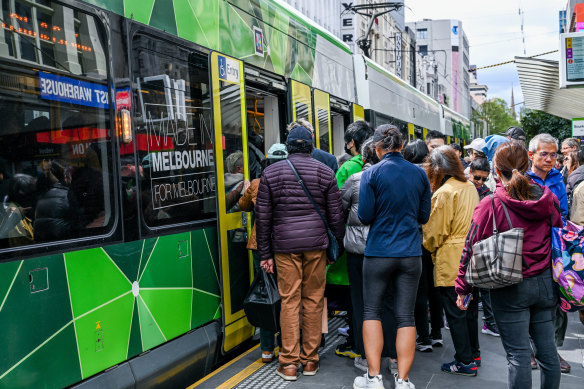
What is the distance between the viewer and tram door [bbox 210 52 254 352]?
15.7 ft

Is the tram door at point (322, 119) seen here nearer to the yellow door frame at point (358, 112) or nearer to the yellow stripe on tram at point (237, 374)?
the yellow door frame at point (358, 112)

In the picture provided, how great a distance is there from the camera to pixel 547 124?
99.3 ft

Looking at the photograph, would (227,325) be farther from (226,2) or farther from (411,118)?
(411,118)

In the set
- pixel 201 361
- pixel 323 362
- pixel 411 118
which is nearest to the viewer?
pixel 201 361

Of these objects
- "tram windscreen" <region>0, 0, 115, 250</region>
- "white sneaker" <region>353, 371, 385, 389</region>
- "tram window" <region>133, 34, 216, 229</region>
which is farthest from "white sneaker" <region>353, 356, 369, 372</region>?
"tram windscreen" <region>0, 0, 115, 250</region>

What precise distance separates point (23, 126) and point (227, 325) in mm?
2463

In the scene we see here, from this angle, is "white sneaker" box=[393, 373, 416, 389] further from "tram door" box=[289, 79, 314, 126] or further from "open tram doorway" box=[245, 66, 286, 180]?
"tram door" box=[289, 79, 314, 126]

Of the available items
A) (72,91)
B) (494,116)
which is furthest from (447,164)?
(494,116)

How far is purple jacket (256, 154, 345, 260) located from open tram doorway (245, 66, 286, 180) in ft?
3.18

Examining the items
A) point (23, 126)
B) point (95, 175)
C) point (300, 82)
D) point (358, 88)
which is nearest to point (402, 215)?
point (95, 175)

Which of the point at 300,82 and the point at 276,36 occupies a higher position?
the point at 276,36

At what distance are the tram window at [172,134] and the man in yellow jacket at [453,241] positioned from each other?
1.81 metres

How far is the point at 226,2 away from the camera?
16.4 feet

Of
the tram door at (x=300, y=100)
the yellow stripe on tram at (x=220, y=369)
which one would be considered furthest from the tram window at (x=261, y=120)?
the yellow stripe on tram at (x=220, y=369)
